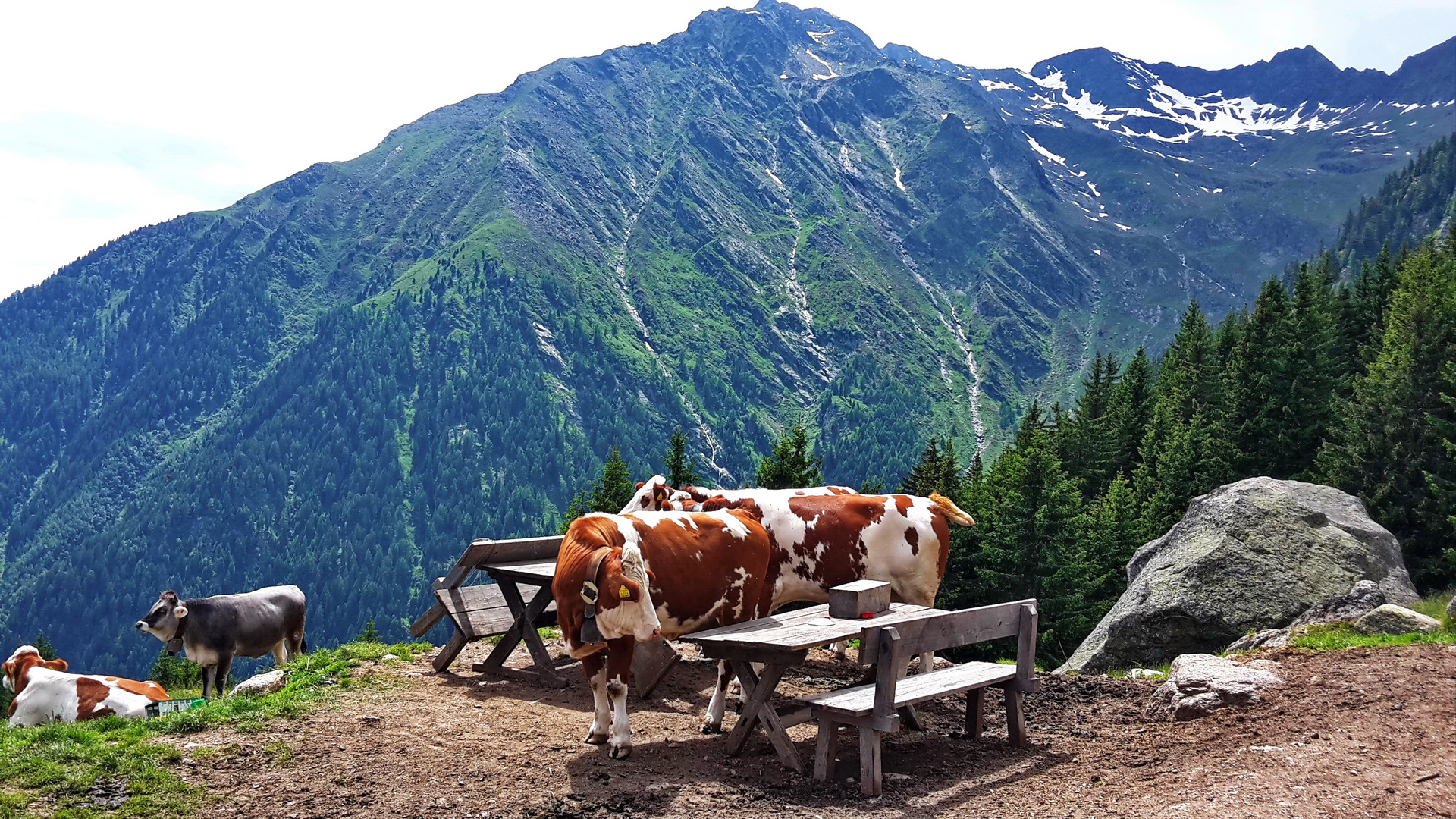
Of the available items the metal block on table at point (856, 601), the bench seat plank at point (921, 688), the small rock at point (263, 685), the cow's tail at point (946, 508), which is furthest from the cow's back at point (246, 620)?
the cow's tail at point (946, 508)

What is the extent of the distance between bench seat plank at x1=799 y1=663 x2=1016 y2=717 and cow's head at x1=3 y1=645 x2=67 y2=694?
38.9 ft

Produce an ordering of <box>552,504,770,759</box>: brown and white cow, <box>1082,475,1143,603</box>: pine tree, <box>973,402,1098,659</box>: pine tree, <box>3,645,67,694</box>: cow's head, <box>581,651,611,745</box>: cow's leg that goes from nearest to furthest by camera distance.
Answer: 1. <box>552,504,770,759</box>: brown and white cow
2. <box>581,651,611,745</box>: cow's leg
3. <box>3,645,67,694</box>: cow's head
4. <box>973,402,1098,659</box>: pine tree
5. <box>1082,475,1143,603</box>: pine tree

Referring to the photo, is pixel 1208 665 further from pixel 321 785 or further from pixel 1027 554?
pixel 1027 554

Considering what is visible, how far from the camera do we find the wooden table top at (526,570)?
14156mm

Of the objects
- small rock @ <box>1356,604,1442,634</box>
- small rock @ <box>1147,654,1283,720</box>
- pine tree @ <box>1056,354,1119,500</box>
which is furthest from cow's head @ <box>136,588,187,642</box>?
pine tree @ <box>1056,354,1119,500</box>

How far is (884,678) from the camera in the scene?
30.7 ft

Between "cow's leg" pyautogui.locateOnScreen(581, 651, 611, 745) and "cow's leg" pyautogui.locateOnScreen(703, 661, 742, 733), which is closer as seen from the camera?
"cow's leg" pyautogui.locateOnScreen(581, 651, 611, 745)

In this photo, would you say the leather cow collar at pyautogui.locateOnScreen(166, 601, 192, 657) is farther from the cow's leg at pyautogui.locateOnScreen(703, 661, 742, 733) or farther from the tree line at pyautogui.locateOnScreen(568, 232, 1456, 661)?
the tree line at pyautogui.locateOnScreen(568, 232, 1456, 661)

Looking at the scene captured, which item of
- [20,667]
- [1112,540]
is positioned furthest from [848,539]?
[1112,540]

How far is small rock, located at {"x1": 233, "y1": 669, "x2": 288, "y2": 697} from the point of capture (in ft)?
45.3

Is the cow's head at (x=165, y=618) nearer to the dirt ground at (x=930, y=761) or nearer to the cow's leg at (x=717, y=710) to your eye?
the dirt ground at (x=930, y=761)

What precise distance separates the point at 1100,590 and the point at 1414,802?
143 feet

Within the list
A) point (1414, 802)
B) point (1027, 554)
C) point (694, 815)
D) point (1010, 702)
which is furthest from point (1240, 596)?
point (1027, 554)

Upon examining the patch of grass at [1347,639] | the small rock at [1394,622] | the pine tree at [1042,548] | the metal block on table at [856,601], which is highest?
the metal block on table at [856,601]
